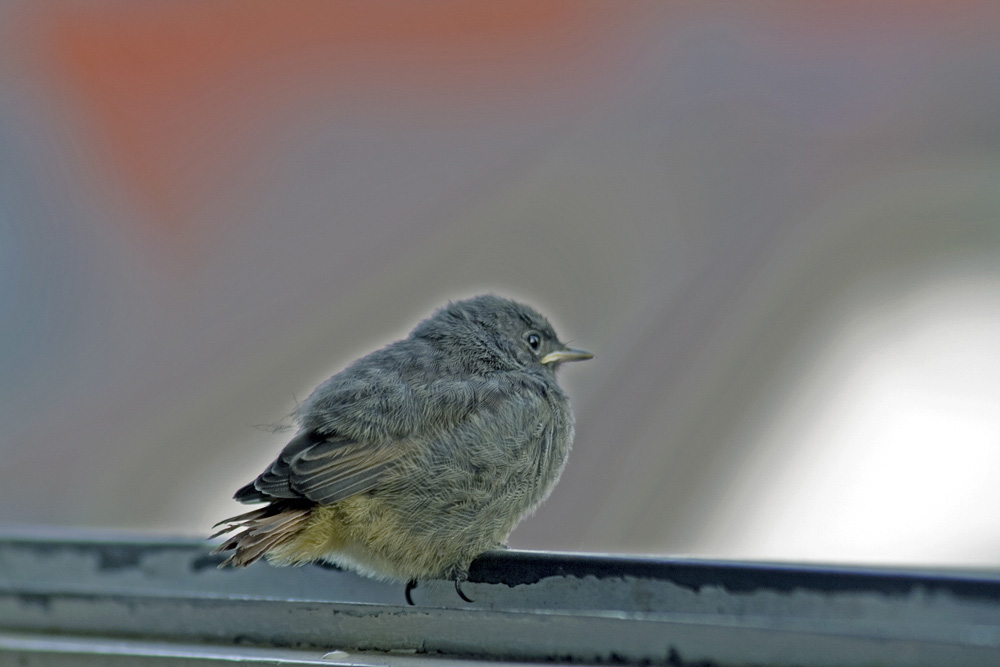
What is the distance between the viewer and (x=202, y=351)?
5473mm

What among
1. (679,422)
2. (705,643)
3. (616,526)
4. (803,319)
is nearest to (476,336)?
(705,643)

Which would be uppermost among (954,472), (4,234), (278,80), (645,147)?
(645,147)

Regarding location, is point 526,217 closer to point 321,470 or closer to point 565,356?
point 565,356

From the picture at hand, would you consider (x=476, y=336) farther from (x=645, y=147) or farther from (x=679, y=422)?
(x=645, y=147)

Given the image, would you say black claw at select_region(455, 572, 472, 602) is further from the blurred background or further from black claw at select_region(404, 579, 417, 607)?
the blurred background

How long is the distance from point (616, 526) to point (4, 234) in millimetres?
3799

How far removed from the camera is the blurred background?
521cm

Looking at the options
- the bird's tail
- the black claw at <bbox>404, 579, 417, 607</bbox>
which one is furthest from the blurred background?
the bird's tail

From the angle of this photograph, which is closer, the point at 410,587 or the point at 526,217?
the point at 410,587

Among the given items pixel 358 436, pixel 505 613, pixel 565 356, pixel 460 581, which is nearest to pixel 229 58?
pixel 565 356

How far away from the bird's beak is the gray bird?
11.3 inches

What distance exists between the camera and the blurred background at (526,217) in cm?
521

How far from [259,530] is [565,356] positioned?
1.38m

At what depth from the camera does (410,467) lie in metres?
2.67
